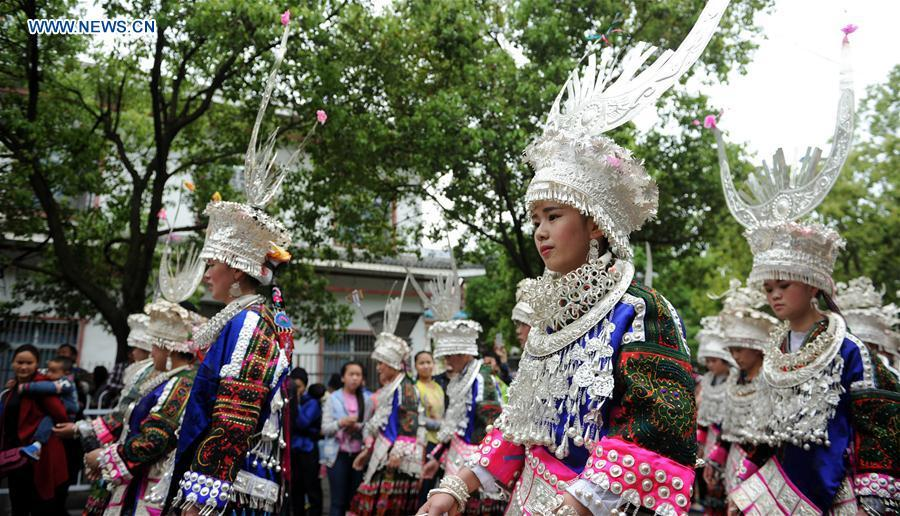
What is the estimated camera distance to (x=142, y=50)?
1035 centimetres

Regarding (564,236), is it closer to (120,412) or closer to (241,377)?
(241,377)

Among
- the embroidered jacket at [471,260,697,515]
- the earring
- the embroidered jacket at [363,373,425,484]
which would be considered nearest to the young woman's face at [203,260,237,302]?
the embroidered jacket at [471,260,697,515]

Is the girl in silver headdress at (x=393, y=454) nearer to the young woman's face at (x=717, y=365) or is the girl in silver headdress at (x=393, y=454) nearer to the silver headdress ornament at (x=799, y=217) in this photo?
the young woman's face at (x=717, y=365)

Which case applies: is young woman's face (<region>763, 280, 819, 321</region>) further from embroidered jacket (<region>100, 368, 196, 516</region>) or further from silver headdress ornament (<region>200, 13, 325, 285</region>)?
embroidered jacket (<region>100, 368, 196, 516</region>)

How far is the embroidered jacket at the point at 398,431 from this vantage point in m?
7.91

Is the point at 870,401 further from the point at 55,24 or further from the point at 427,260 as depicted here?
the point at 427,260

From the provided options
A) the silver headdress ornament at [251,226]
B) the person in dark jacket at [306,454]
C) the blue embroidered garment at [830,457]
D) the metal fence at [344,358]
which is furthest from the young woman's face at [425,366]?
the metal fence at [344,358]

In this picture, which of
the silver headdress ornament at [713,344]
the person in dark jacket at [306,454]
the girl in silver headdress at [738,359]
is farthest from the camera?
the person in dark jacket at [306,454]

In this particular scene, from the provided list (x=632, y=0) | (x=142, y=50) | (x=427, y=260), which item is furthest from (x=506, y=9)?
(x=427, y=260)

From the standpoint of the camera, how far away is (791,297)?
14.0 feet

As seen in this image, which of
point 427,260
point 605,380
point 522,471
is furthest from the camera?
point 427,260

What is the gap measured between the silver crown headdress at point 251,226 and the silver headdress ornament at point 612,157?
6.88 feet

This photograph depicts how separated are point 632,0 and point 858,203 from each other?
10192 mm

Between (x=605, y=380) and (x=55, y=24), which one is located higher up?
(x=55, y=24)
